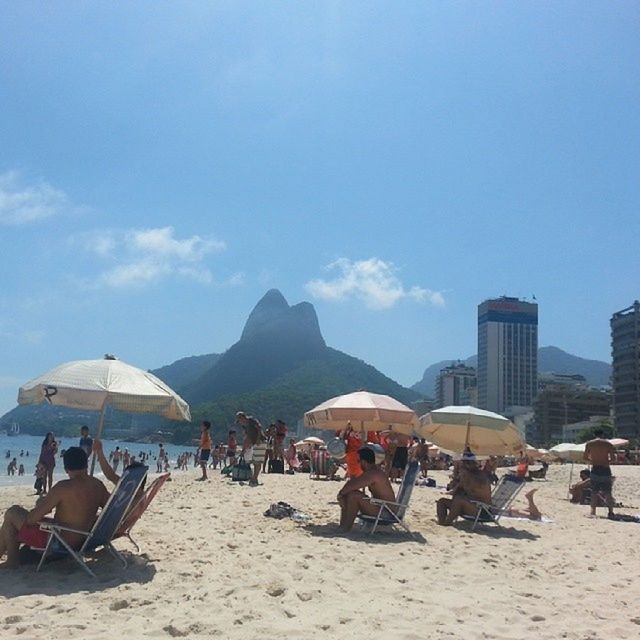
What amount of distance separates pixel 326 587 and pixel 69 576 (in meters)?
1.87

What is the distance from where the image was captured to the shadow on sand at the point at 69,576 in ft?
14.9

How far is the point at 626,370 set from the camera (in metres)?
101

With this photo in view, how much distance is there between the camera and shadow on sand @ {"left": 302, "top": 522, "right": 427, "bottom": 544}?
6.83m

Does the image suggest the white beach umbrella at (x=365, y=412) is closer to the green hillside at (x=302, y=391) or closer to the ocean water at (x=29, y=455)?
the ocean water at (x=29, y=455)

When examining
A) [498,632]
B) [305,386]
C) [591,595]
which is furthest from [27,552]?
[305,386]

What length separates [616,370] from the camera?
4102 inches

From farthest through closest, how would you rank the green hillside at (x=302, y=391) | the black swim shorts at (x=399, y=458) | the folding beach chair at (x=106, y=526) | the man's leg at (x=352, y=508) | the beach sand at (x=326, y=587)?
the green hillside at (x=302, y=391), the black swim shorts at (x=399, y=458), the man's leg at (x=352, y=508), the folding beach chair at (x=106, y=526), the beach sand at (x=326, y=587)

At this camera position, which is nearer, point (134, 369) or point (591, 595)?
point (591, 595)

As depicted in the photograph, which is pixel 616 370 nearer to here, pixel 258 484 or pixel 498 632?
pixel 258 484

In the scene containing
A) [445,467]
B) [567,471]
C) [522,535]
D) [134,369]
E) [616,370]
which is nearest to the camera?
[134,369]

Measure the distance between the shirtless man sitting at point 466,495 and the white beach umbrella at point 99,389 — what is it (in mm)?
3734

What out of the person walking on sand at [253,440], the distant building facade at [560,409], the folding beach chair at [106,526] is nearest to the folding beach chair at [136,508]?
the folding beach chair at [106,526]

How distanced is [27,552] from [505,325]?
157 m

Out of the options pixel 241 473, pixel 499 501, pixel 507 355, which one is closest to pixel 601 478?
pixel 499 501
